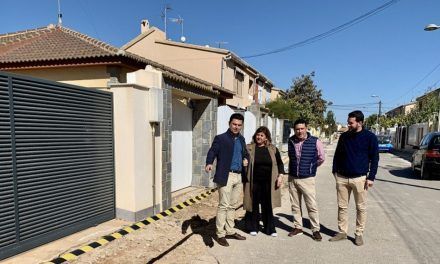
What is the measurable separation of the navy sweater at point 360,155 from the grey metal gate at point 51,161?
3.79 meters

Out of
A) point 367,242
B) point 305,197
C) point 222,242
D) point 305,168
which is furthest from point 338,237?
point 222,242

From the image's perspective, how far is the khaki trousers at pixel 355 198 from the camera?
4.69m

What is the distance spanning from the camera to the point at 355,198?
477 cm

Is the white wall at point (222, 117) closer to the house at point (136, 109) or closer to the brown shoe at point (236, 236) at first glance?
the house at point (136, 109)

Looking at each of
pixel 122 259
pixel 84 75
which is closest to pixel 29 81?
pixel 122 259

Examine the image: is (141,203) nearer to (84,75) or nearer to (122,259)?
(122,259)

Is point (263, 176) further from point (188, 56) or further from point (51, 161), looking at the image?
point (188, 56)

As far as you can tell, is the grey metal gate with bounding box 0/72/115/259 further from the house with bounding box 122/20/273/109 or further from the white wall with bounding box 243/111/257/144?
the house with bounding box 122/20/273/109

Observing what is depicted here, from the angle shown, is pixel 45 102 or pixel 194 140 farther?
pixel 194 140

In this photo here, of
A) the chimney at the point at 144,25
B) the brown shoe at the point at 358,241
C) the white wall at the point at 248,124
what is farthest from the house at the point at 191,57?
the brown shoe at the point at 358,241

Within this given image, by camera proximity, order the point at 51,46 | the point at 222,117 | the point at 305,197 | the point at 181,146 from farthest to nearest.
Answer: the point at 51,46, the point at 222,117, the point at 181,146, the point at 305,197

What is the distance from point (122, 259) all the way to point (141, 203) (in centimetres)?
157

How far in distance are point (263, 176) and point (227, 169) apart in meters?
0.72

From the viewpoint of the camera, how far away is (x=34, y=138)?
4.11 meters
